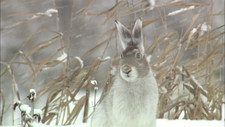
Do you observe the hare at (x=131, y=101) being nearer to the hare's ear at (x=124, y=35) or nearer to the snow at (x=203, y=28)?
the hare's ear at (x=124, y=35)

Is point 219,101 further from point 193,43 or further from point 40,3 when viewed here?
point 40,3

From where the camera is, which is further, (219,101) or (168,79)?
(219,101)

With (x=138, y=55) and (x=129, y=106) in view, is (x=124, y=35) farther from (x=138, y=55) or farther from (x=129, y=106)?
(x=129, y=106)

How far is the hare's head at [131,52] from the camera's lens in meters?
0.63

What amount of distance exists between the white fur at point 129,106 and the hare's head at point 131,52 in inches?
1.7

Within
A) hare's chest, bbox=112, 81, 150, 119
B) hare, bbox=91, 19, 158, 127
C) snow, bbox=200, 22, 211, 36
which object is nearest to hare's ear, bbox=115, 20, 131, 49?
hare, bbox=91, 19, 158, 127

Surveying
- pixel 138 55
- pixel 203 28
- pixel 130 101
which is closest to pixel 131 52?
pixel 138 55

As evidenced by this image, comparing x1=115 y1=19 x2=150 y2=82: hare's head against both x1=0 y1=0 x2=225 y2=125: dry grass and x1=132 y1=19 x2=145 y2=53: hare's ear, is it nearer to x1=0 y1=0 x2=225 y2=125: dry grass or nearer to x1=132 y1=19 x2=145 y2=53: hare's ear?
x1=132 y1=19 x2=145 y2=53: hare's ear

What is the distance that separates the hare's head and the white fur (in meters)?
0.04

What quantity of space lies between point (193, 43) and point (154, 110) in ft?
1.44

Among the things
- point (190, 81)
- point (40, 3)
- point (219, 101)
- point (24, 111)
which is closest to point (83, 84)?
point (24, 111)

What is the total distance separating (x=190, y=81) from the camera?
1019 millimetres

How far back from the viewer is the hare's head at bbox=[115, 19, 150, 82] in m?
0.63

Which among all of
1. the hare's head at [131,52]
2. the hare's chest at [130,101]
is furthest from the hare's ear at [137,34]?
the hare's chest at [130,101]
